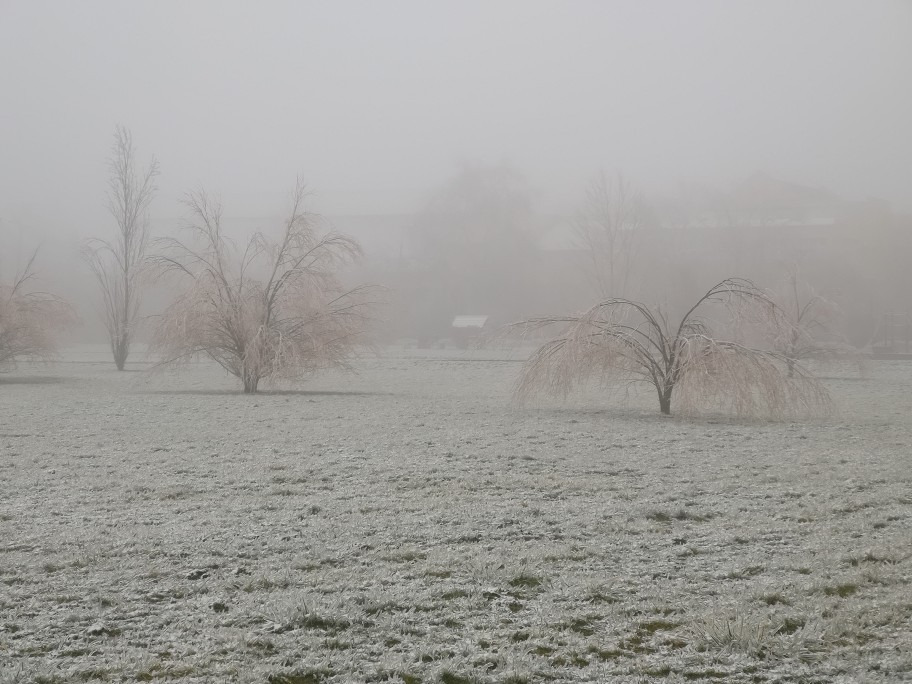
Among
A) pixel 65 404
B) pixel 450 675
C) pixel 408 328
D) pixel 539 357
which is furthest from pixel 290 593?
pixel 408 328

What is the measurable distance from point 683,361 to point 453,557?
16.8 feet

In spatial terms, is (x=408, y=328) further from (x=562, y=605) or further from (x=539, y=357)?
(x=562, y=605)

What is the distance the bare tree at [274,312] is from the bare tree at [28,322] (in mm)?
3030

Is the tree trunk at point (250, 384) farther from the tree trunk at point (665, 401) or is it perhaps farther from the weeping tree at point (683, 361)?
the tree trunk at point (665, 401)

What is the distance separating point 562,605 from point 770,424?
5.40 meters

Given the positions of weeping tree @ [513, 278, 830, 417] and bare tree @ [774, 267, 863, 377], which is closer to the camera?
weeping tree @ [513, 278, 830, 417]

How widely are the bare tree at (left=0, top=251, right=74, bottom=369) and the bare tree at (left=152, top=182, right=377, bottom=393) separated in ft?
9.94

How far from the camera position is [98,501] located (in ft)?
12.4

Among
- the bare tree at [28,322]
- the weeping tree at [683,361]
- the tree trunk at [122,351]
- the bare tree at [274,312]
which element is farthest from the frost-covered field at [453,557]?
the tree trunk at [122,351]

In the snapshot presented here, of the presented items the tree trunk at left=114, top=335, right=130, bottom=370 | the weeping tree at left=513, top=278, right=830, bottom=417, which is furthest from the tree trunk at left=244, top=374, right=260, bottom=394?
the tree trunk at left=114, top=335, right=130, bottom=370

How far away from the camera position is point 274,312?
34.9 ft

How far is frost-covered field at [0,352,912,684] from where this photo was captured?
6.46ft

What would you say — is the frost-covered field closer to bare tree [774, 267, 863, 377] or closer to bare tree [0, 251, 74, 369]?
bare tree [774, 267, 863, 377]

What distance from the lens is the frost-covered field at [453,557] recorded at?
1970mm
